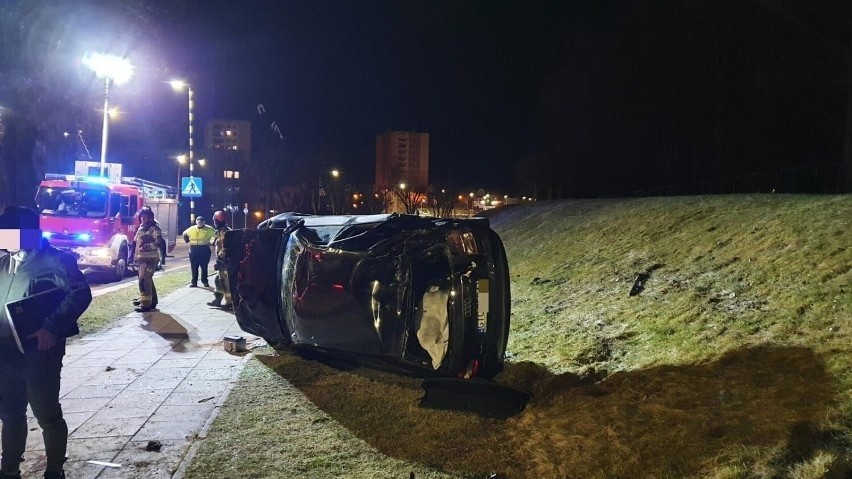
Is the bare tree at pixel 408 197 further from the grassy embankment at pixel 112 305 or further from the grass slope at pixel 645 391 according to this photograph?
the grass slope at pixel 645 391

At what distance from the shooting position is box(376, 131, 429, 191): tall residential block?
81062mm

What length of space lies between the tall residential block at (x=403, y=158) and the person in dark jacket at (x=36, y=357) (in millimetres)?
72866

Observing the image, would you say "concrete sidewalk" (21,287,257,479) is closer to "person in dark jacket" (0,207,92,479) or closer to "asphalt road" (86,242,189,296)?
"person in dark jacket" (0,207,92,479)

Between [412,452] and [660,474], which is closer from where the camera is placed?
[660,474]

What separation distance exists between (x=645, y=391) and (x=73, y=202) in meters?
15.3

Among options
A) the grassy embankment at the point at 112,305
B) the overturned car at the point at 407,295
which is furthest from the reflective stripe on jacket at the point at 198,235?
the overturned car at the point at 407,295

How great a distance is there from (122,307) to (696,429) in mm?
9491

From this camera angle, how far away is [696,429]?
3.76 metres

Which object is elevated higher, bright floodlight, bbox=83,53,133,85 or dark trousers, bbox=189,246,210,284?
bright floodlight, bbox=83,53,133,85

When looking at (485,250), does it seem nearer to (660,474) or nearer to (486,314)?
(486,314)

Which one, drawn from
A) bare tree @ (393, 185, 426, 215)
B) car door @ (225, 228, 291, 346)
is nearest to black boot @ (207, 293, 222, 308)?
car door @ (225, 228, 291, 346)

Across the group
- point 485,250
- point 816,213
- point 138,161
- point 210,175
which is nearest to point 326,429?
point 485,250

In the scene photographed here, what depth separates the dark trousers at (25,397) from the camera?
3.44 meters

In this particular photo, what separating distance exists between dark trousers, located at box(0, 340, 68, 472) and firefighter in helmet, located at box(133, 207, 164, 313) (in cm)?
655
